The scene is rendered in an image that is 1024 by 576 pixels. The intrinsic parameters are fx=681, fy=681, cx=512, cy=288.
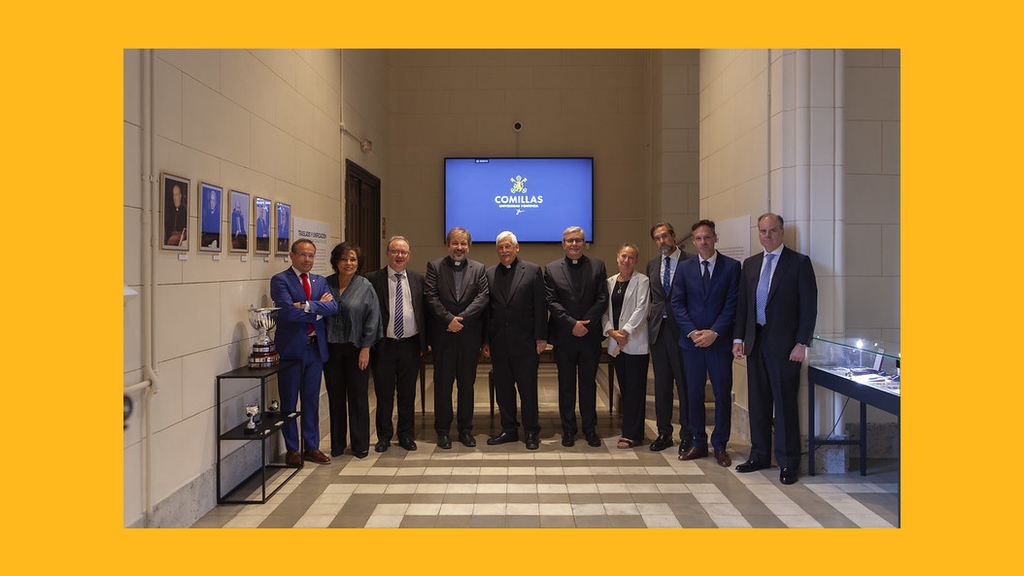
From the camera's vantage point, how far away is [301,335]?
4.48m

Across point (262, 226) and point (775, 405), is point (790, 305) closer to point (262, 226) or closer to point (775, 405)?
point (775, 405)

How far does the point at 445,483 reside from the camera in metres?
4.27

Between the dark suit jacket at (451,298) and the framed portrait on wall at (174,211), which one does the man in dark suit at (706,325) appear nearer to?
the dark suit jacket at (451,298)

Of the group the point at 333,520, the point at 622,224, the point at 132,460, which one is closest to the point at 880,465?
the point at 333,520

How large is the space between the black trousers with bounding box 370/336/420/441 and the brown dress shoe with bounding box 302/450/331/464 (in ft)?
1.50

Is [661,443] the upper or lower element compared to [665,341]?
lower

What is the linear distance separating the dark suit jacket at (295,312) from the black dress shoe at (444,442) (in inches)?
42.7

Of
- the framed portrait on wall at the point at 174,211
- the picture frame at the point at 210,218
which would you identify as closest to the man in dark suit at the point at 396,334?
the picture frame at the point at 210,218

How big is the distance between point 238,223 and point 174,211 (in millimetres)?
772

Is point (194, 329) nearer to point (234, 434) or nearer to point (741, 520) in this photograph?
point (234, 434)

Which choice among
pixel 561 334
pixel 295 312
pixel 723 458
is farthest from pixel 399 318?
pixel 723 458

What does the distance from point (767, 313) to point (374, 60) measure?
5.78 metres

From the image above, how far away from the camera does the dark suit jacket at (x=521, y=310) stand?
5082 mm

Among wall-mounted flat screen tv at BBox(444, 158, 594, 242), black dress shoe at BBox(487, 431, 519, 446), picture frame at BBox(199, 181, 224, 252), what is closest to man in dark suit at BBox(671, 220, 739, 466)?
black dress shoe at BBox(487, 431, 519, 446)
